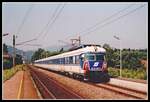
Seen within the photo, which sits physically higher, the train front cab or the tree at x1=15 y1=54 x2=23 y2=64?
the tree at x1=15 y1=54 x2=23 y2=64

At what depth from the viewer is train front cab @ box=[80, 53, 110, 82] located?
22361mm

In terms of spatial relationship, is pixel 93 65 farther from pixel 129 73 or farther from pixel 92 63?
pixel 129 73

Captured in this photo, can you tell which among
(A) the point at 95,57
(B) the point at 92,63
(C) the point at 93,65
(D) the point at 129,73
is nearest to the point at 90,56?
(A) the point at 95,57

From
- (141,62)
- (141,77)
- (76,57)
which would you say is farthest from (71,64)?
(141,62)

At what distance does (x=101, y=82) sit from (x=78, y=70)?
1880 mm

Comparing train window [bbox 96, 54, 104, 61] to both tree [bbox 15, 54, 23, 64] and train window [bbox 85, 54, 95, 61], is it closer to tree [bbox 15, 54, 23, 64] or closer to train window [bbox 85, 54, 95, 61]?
train window [bbox 85, 54, 95, 61]

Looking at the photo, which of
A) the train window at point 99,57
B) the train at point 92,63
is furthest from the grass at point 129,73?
the train window at point 99,57

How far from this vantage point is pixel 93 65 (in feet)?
73.9

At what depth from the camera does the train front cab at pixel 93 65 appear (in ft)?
73.4

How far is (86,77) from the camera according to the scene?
22.8m

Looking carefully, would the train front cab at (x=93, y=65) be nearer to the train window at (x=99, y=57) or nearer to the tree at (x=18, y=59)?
the train window at (x=99, y=57)

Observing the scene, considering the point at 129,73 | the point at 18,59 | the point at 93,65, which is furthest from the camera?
the point at 18,59

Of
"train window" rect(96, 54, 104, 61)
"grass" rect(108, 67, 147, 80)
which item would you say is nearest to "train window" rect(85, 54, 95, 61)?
"train window" rect(96, 54, 104, 61)

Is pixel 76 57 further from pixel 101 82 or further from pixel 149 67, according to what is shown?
pixel 149 67
